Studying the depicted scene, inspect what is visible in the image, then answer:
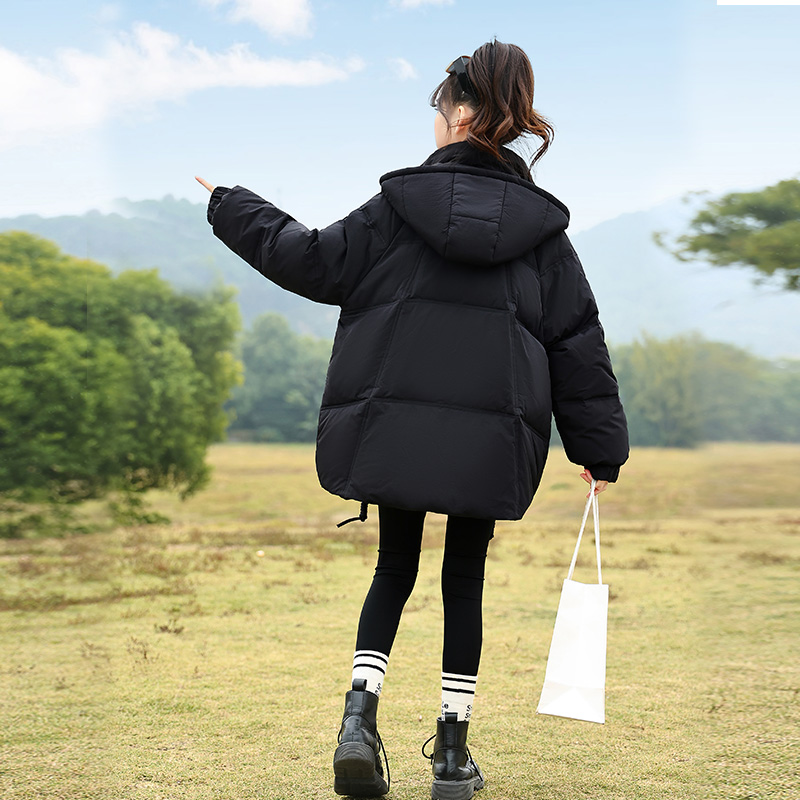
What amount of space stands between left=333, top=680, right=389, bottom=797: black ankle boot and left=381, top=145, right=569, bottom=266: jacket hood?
644 mm

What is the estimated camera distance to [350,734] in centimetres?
118

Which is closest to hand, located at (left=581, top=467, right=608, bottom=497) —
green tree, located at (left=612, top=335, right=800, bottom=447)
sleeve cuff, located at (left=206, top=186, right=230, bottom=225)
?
sleeve cuff, located at (left=206, top=186, right=230, bottom=225)

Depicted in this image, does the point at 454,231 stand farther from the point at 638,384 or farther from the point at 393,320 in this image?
the point at 638,384

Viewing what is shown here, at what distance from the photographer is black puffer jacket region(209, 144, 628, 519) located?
117 cm

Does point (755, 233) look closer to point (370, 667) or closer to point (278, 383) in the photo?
point (278, 383)

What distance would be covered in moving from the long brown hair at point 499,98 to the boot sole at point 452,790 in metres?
0.93

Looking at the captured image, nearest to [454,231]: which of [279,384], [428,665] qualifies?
[428,665]

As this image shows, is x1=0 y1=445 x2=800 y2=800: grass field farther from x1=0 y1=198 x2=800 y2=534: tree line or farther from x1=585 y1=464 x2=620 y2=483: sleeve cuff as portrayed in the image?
x1=0 y1=198 x2=800 y2=534: tree line

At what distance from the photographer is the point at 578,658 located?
4.07 feet

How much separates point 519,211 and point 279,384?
7163 mm

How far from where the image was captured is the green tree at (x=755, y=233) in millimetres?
5961

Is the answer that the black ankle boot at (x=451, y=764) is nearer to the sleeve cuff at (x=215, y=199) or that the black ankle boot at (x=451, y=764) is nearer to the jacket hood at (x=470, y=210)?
the jacket hood at (x=470, y=210)

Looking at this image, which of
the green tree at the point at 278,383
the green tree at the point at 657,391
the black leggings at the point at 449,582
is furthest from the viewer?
the green tree at the point at 278,383

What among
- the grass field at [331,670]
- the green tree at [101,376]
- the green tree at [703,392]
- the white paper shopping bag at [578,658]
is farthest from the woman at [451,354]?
the green tree at [703,392]
